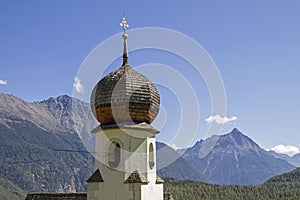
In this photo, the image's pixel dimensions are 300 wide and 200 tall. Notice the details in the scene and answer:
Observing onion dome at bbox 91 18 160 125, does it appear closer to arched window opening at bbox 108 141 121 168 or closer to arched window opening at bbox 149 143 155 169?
arched window opening at bbox 108 141 121 168

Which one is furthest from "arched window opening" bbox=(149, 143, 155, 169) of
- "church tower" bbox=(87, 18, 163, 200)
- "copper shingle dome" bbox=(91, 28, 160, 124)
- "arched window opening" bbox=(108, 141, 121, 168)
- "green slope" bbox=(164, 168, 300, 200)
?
"green slope" bbox=(164, 168, 300, 200)

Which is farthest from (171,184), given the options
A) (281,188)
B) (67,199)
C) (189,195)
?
(67,199)

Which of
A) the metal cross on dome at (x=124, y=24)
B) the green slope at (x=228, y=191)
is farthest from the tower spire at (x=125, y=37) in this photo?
the green slope at (x=228, y=191)

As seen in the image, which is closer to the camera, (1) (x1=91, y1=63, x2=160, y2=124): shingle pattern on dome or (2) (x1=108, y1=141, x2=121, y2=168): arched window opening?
(2) (x1=108, y1=141, x2=121, y2=168): arched window opening

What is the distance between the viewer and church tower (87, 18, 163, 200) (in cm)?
1902

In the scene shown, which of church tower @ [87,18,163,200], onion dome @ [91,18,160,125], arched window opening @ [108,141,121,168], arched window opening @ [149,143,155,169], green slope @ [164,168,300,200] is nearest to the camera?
church tower @ [87,18,163,200]

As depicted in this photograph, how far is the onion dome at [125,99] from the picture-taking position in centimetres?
1970

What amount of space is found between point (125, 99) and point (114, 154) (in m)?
2.52

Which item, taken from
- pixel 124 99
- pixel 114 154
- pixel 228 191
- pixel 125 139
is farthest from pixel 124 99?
pixel 228 191

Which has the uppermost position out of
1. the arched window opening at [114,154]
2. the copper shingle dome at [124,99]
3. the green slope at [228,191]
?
the green slope at [228,191]

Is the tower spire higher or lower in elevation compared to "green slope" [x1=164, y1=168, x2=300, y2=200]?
lower

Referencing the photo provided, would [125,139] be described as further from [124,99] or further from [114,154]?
[124,99]

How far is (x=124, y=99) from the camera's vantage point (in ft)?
64.4

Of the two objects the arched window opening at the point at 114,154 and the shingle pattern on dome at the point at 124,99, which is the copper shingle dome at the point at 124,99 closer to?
the shingle pattern on dome at the point at 124,99
